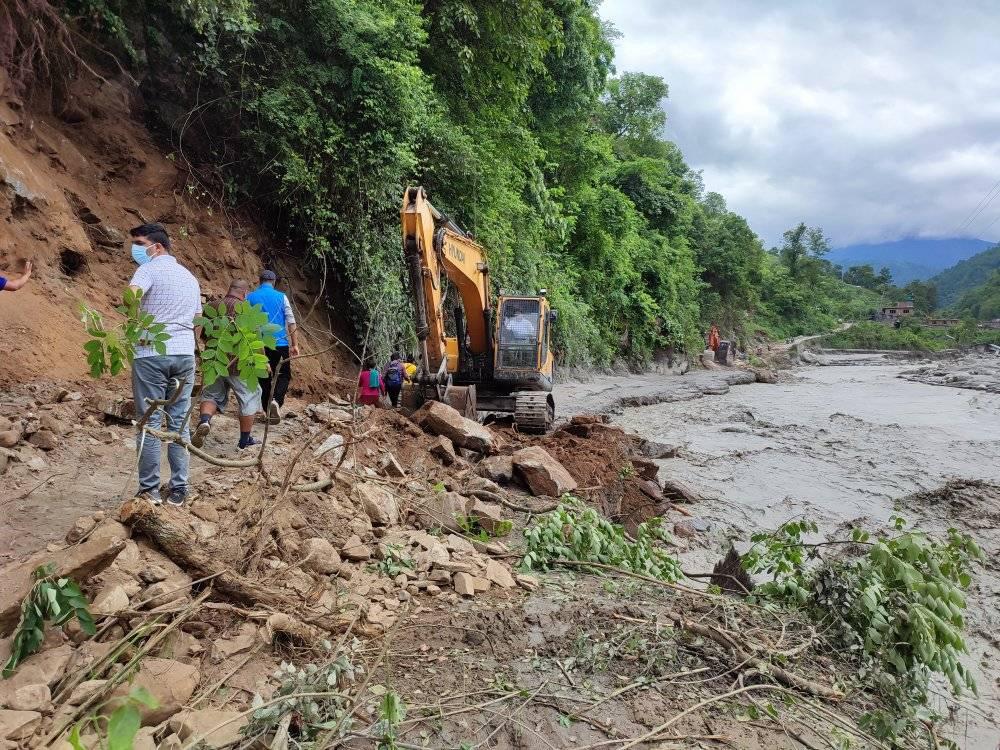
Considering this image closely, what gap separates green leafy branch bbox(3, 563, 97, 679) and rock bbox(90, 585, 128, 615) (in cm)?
12

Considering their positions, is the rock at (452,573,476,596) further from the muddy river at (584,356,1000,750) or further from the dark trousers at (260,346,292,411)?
the dark trousers at (260,346,292,411)

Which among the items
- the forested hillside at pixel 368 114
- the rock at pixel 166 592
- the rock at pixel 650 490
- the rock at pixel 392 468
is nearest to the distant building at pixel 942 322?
the forested hillside at pixel 368 114

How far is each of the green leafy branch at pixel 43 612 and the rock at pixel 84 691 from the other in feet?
0.63

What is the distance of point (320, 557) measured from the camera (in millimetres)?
3500

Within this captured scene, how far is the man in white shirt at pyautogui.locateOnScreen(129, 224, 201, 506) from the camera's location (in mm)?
3742

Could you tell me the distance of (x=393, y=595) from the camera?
344 cm

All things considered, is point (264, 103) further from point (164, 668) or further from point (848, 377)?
point (848, 377)

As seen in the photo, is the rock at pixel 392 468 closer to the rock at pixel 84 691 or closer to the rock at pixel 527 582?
the rock at pixel 527 582

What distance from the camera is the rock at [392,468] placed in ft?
17.3

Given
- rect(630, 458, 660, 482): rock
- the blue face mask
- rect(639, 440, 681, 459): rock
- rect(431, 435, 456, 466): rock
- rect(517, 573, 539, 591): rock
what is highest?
the blue face mask

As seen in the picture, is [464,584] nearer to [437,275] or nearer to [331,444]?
[331,444]

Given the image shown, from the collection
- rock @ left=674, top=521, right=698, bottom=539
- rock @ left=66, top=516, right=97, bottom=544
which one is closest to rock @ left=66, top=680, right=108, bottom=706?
rock @ left=66, top=516, right=97, bottom=544

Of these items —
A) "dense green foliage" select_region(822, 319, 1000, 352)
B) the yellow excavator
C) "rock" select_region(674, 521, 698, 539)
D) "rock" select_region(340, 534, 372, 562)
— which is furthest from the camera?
"dense green foliage" select_region(822, 319, 1000, 352)

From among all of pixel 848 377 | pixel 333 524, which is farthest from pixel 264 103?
pixel 848 377
